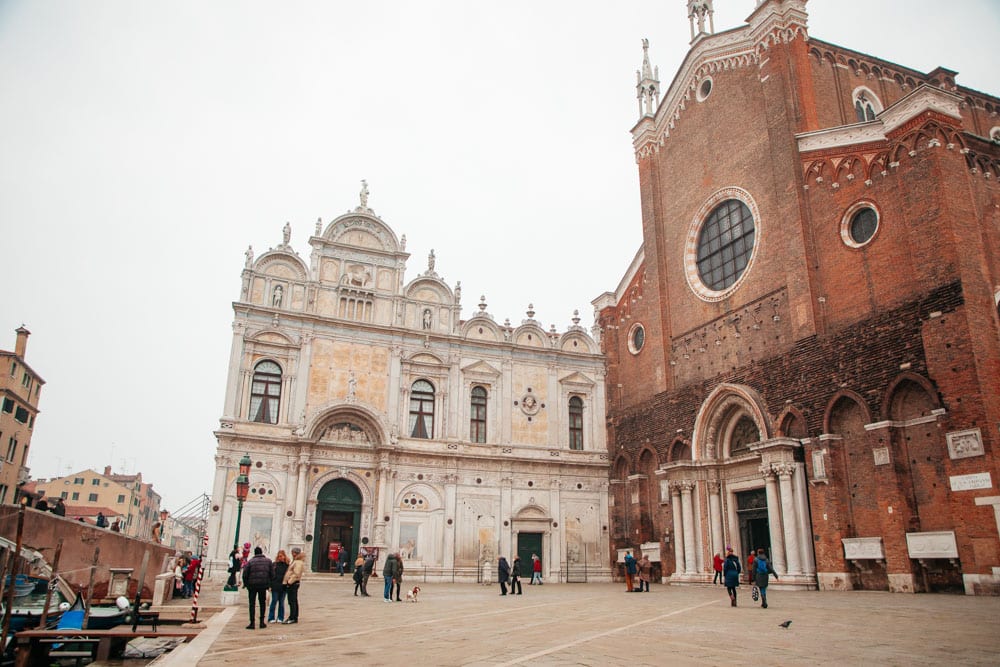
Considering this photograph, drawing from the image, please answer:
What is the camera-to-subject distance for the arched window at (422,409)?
29.3 metres

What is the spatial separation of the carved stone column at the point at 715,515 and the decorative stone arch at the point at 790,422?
12.0 ft

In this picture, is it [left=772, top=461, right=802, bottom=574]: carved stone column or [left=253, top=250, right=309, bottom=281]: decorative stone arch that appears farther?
[left=253, top=250, right=309, bottom=281]: decorative stone arch

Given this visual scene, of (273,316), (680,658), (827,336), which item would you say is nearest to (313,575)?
(273,316)

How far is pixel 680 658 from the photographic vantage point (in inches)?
282

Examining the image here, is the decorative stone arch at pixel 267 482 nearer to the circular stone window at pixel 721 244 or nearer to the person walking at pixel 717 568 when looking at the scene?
the person walking at pixel 717 568

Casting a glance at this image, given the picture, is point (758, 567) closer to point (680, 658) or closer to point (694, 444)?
point (680, 658)

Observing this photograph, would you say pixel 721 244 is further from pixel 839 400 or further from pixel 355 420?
pixel 355 420

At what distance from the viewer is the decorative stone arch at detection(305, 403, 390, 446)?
27.4 meters

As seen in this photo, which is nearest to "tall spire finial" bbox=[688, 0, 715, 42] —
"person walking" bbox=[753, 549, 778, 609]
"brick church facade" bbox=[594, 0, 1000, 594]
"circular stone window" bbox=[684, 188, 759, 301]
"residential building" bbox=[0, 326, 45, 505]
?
"brick church facade" bbox=[594, 0, 1000, 594]

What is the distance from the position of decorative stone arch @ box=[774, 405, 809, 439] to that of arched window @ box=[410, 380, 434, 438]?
→ 46.7ft

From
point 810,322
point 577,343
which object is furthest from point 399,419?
point 810,322

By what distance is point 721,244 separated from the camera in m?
24.4

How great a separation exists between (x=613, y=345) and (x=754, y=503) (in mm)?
10064

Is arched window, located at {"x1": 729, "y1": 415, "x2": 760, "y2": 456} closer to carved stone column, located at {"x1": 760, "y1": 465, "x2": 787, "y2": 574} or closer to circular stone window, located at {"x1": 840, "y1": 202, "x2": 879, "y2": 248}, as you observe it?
carved stone column, located at {"x1": 760, "y1": 465, "x2": 787, "y2": 574}
